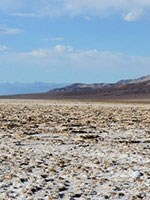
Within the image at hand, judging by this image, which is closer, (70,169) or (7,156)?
(70,169)

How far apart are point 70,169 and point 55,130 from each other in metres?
10.9

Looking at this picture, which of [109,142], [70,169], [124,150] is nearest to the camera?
[70,169]

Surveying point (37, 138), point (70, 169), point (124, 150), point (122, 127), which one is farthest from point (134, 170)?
point (122, 127)

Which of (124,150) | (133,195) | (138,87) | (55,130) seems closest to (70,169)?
(133,195)

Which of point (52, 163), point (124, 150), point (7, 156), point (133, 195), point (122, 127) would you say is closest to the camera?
point (133, 195)

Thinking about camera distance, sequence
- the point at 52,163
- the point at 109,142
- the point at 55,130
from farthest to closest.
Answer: the point at 55,130
the point at 109,142
the point at 52,163

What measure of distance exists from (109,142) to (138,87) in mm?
122469

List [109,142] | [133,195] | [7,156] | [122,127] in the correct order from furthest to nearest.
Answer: [122,127], [109,142], [7,156], [133,195]

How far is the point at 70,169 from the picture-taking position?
42.0 ft

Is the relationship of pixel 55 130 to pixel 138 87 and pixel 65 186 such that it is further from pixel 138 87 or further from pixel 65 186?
pixel 138 87

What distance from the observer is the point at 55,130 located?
23641mm

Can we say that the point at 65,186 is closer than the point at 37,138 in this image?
Yes

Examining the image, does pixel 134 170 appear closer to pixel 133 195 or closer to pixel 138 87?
pixel 133 195

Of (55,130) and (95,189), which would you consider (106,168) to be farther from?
(55,130)
